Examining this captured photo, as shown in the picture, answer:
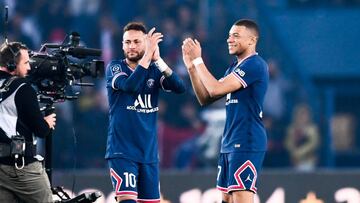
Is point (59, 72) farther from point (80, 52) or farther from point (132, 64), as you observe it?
point (132, 64)

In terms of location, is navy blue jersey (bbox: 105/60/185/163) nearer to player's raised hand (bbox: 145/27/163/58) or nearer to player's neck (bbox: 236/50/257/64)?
player's raised hand (bbox: 145/27/163/58)

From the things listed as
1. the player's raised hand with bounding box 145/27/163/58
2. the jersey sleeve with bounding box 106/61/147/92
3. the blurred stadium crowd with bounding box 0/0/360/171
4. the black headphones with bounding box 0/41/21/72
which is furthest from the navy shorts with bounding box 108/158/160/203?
the blurred stadium crowd with bounding box 0/0/360/171

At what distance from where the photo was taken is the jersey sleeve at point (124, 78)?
1152 cm

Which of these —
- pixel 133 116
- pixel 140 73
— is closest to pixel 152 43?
pixel 140 73

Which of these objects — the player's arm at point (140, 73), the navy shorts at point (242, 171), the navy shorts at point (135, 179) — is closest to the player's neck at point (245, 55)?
the player's arm at point (140, 73)

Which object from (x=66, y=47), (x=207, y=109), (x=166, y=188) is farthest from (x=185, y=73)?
(x=66, y=47)

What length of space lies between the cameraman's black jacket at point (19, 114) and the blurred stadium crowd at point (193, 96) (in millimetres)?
7449

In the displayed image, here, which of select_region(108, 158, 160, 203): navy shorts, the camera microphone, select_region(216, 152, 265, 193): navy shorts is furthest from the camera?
the camera microphone

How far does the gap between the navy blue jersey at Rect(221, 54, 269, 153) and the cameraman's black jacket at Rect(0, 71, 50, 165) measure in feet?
4.94

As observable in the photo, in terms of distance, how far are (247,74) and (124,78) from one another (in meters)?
1.03

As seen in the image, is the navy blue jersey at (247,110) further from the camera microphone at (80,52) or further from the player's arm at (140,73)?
the camera microphone at (80,52)

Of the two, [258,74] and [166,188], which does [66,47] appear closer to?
[258,74]

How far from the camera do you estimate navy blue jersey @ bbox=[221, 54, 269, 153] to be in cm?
1141

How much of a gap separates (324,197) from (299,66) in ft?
19.3
